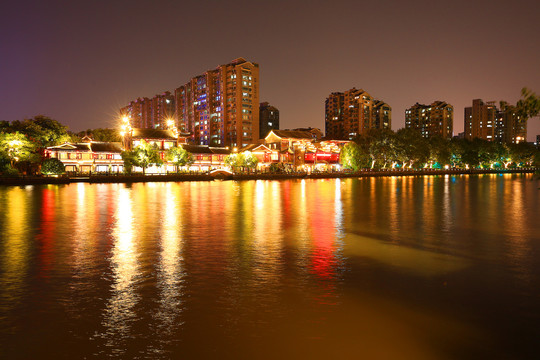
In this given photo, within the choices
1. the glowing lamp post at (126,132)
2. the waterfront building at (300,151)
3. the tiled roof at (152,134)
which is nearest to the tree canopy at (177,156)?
the tiled roof at (152,134)

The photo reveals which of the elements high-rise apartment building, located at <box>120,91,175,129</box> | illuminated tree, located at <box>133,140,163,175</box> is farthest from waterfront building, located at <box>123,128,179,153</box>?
high-rise apartment building, located at <box>120,91,175,129</box>

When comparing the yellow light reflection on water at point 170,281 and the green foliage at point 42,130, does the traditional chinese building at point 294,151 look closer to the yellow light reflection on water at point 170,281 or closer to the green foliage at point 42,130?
the green foliage at point 42,130

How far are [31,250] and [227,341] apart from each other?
→ 10734 mm

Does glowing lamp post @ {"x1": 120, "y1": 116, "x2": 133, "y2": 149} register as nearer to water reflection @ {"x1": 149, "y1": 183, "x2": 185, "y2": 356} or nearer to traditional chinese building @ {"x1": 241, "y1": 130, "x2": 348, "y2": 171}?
traditional chinese building @ {"x1": 241, "y1": 130, "x2": 348, "y2": 171}

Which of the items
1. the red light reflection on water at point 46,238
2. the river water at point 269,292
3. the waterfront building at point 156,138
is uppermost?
the waterfront building at point 156,138

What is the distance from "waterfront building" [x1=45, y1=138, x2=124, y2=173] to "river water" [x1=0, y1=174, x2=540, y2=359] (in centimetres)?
6189

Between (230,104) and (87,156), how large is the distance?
64.3 metres

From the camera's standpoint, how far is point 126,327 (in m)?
7.23

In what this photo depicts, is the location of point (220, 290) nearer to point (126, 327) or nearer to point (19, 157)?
point (126, 327)

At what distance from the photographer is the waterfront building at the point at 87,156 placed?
74.4 m

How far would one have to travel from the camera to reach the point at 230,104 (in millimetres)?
132625

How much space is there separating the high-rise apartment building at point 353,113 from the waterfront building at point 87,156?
105619 millimetres

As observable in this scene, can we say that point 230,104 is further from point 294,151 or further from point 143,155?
point 143,155

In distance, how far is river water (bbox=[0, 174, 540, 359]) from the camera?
662cm
